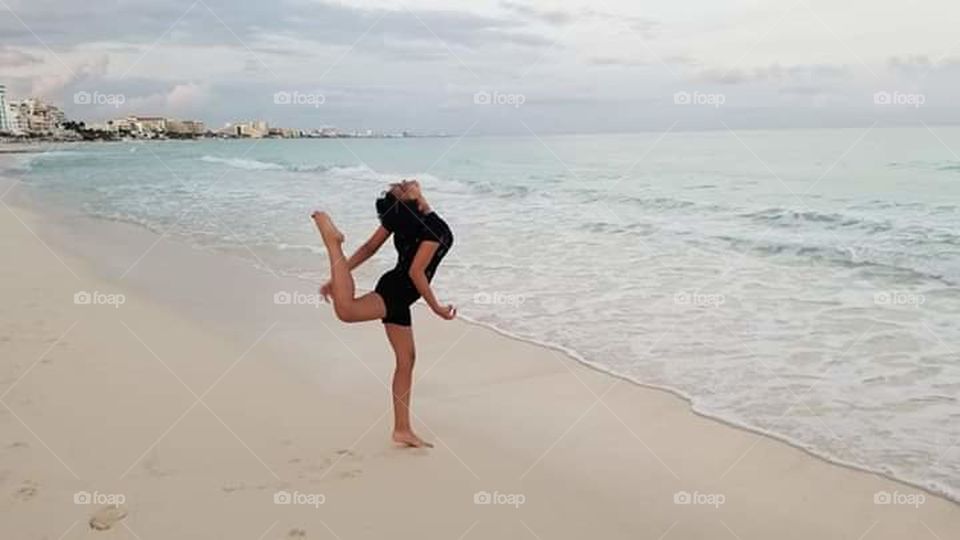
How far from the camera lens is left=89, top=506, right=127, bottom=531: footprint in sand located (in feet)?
12.2

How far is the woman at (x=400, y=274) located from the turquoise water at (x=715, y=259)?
194cm

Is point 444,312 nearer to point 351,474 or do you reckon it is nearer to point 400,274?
point 400,274

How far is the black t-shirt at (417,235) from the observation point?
449 cm

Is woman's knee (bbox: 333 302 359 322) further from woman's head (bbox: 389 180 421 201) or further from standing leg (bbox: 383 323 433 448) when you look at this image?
woman's head (bbox: 389 180 421 201)

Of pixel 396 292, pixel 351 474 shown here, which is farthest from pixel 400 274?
pixel 351 474

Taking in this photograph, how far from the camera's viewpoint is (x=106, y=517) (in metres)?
3.79

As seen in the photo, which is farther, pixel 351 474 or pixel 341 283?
pixel 341 283

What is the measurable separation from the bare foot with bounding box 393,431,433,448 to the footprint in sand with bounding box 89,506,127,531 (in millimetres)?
1436

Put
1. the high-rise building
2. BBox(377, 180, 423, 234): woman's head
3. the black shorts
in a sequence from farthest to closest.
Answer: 1. the high-rise building
2. the black shorts
3. BBox(377, 180, 423, 234): woman's head

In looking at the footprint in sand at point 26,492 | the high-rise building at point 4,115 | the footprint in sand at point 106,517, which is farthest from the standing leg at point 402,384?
the high-rise building at point 4,115

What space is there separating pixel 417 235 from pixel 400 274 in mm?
252

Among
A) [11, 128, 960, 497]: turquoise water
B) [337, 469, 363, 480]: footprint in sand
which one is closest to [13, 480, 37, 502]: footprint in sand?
[337, 469, 363, 480]: footprint in sand

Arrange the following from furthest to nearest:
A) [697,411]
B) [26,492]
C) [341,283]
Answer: [697,411], [341,283], [26,492]

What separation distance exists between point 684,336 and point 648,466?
8.45ft
